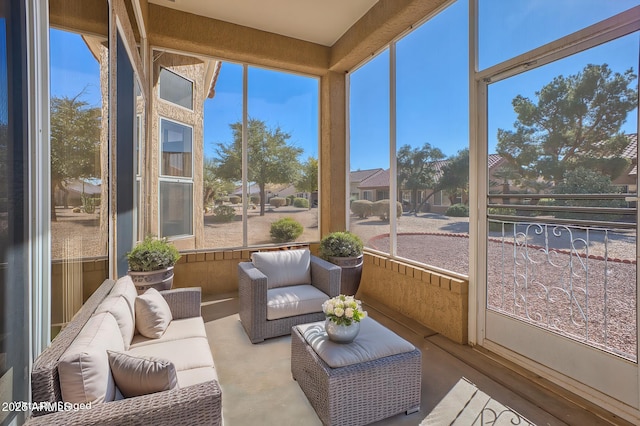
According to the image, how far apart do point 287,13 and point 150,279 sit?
3645mm

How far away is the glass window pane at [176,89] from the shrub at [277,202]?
5.75 feet

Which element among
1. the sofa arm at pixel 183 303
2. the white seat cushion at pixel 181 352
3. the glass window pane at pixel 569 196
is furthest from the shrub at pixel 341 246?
the white seat cushion at pixel 181 352

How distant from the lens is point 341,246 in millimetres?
3922

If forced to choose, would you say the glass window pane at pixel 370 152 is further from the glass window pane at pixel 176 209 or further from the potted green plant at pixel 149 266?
the potted green plant at pixel 149 266

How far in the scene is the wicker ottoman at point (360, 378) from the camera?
179 cm

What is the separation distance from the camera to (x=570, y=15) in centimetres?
224

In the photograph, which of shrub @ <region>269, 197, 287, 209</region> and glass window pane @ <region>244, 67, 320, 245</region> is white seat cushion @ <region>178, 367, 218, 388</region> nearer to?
glass window pane @ <region>244, 67, 320, 245</region>

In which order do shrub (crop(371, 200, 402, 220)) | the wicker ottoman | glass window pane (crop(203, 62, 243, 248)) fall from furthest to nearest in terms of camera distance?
glass window pane (crop(203, 62, 243, 248)), shrub (crop(371, 200, 402, 220)), the wicker ottoman

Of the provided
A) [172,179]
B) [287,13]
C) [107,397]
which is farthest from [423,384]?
[287,13]

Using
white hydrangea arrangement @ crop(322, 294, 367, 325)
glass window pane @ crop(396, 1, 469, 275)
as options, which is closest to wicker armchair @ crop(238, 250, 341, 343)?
white hydrangea arrangement @ crop(322, 294, 367, 325)

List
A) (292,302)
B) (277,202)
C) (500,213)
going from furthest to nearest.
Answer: (277,202)
(292,302)
(500,213)

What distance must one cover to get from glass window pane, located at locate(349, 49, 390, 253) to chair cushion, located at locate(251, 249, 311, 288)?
126cm

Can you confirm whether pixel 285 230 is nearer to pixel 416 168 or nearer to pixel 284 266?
pixel 284 266

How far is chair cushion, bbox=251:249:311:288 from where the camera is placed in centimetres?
333
